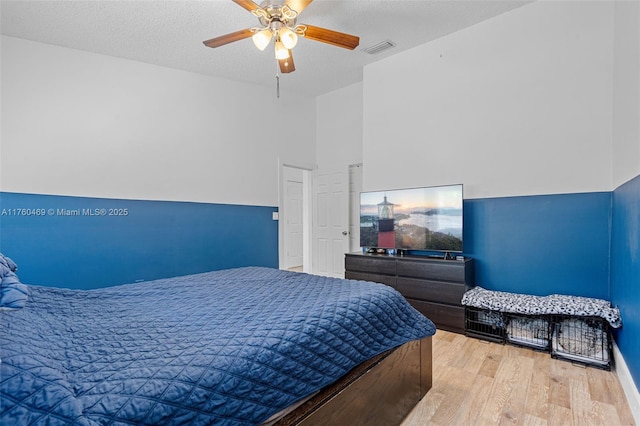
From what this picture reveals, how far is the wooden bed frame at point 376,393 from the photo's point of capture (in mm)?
1156

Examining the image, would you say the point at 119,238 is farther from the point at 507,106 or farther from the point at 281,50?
the point at 507,106

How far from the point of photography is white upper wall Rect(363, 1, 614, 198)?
274cm

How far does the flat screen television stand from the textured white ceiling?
5.77 ft

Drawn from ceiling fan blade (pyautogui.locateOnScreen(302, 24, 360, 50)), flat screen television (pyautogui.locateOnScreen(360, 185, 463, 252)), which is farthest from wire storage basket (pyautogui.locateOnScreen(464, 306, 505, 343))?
ceiling fan blade (pyautogui.locateOnScreen(302, 24, 360, 50))

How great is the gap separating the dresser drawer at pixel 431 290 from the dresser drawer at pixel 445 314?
0.19ft

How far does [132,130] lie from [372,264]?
3.28 m

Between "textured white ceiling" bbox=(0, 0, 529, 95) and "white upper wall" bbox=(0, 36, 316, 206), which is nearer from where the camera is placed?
"textured white ceiling" bbox=(0, 0, 529, 95)

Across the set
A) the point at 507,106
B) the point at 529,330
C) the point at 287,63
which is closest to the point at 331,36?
the point at 287,63

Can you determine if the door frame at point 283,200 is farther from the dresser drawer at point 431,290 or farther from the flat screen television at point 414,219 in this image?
the dresser drawer at point 431,290

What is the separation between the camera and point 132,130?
3.72 meters

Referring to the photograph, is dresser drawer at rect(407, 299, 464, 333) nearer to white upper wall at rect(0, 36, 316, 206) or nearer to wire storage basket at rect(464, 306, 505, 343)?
wire storage basket at rect(464, 306, 505, 343)

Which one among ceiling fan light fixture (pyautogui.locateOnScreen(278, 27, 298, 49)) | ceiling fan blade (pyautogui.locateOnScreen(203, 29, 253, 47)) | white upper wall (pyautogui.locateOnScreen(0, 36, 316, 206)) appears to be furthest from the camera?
white upper wall (pyautogui.locateOnScreen(0, 36, 316, 206))

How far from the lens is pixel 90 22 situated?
3008 millimetres

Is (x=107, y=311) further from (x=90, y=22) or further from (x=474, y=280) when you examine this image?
(x=474, y=280)
